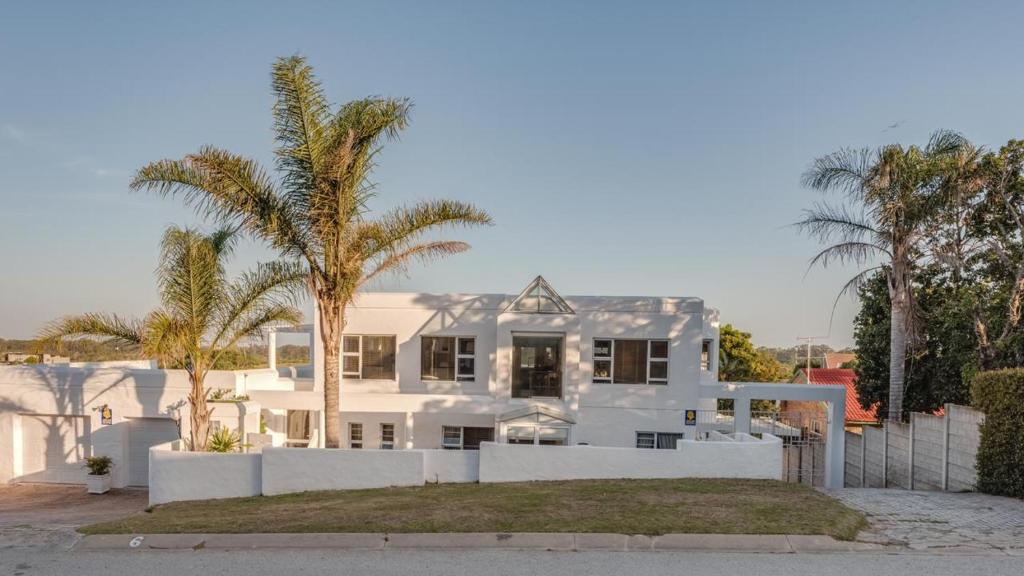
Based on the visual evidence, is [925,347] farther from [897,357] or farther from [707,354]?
[707,354]

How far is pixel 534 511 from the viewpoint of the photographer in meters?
9.14

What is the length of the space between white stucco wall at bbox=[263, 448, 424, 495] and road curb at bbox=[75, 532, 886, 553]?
3.29 meters

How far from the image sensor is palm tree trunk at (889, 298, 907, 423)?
52.9ft

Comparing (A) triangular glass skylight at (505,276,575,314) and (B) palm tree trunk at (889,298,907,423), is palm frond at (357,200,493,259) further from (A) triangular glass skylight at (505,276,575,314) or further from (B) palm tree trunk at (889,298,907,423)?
(B) palm tree trunk at (889,298,907,423)

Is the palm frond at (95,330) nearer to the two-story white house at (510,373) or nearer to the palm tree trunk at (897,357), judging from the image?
the two-story white house at (510,373)

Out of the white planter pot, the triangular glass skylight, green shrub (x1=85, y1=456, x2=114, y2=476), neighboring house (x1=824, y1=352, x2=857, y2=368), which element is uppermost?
the triangular glass skylight

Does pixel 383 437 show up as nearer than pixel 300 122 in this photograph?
No

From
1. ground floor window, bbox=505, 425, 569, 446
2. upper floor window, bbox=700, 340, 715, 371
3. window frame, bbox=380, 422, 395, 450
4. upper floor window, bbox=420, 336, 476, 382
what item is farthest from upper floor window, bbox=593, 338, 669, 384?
window frame, bbox=380, 422, 395, 450

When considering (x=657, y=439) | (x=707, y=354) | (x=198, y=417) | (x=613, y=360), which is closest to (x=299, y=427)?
(x=198, y=417)

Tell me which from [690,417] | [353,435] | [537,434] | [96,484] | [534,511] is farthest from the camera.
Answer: [353,435]

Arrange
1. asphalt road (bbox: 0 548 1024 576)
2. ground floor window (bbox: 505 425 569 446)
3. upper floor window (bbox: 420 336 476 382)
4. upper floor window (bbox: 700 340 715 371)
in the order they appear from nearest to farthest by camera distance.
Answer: asphalt road (bbox: 0 548 1024 576) < ground floor window (bbox: 505 425 569 446) < upper floor window (bbox: 420 336 476 382) < upper floor window (bbox: 700 340 715 371)

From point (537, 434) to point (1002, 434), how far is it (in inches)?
382

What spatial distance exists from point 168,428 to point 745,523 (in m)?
14.1

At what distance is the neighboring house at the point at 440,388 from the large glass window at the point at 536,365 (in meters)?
0.03
